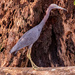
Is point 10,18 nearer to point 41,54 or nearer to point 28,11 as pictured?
point 28,11

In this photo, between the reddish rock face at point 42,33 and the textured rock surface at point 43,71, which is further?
the reddish rock face at point 42,33

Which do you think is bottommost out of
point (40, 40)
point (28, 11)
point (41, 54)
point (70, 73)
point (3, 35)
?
point (70, 73)

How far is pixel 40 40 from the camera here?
2141 mm

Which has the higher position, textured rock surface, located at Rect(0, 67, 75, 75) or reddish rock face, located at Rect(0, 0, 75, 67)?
reddish rock face, located at Rect(0, 0, 75, 67)

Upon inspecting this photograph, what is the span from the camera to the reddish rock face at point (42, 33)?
1.92 meters

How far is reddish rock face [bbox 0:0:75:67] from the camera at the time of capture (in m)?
1.92

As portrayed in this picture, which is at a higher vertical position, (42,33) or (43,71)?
(42,33)

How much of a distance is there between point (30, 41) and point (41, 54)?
61 centimetres

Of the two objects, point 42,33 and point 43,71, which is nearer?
point 43,71

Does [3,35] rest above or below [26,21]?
below

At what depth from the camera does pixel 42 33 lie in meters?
2.16

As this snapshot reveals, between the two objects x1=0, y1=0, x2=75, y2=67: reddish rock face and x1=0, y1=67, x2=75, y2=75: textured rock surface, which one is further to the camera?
x1=0, y1=0, x2=75, y2=67: reddish rock face

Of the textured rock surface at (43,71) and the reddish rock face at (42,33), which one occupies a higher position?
the reddish rock face at (42,33)

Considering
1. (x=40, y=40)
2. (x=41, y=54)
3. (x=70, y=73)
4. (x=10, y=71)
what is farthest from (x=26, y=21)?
(x=70, y=73)
